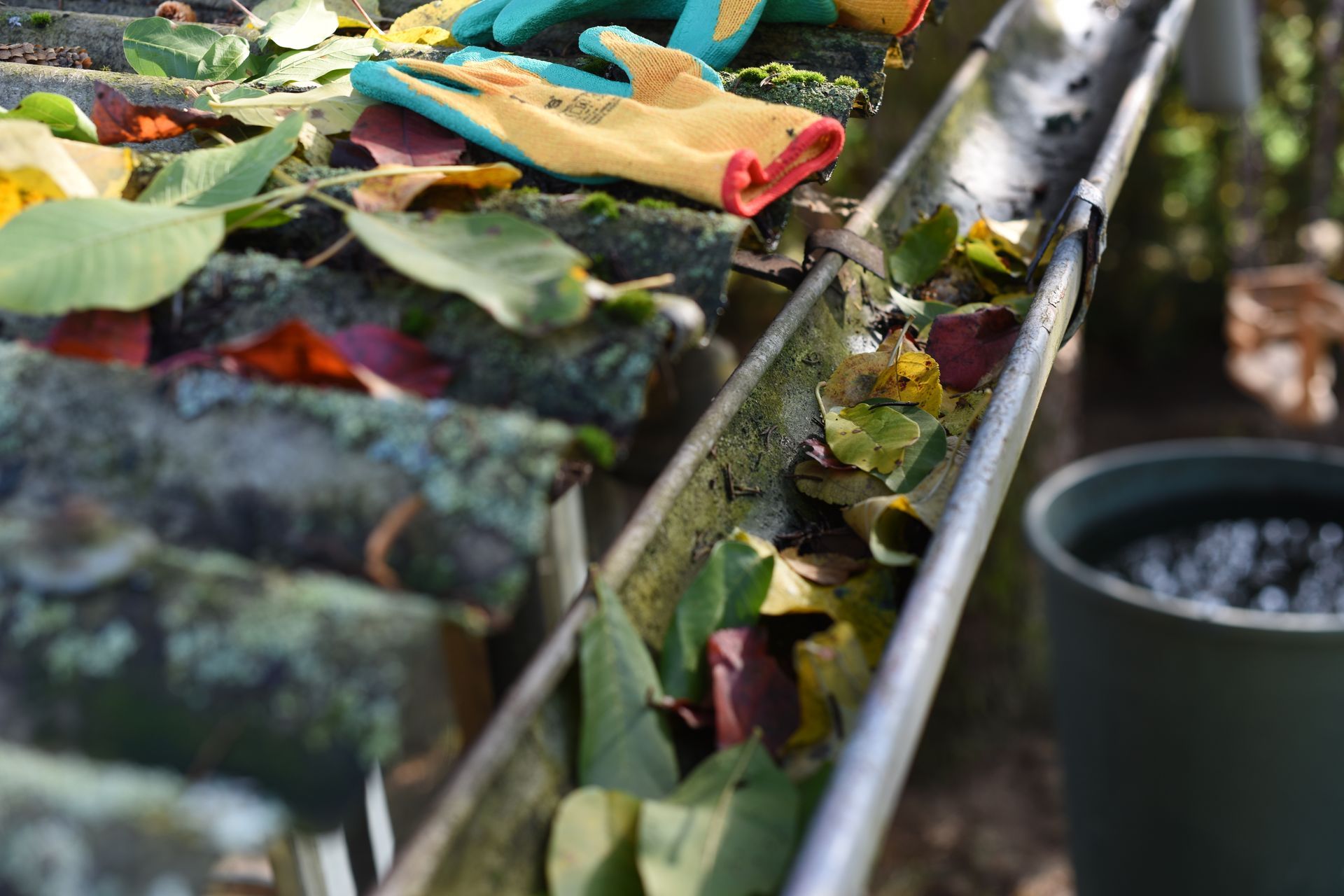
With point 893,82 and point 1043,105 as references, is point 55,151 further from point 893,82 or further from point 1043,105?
point 893,82

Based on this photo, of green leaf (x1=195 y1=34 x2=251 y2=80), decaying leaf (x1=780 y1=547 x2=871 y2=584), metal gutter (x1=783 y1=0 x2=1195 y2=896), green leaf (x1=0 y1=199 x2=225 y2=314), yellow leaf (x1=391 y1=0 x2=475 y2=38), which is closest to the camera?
metal gutter (x1=783 y1=0 x2=1195 y2=896)

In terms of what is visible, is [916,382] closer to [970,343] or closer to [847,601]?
[970,343]

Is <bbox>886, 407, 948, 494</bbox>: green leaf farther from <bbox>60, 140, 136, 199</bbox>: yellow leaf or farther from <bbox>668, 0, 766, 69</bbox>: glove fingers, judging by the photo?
<bbox>60, 140, 136, 199</bbox>: yellow leaf

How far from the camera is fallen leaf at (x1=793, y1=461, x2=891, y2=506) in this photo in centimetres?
98

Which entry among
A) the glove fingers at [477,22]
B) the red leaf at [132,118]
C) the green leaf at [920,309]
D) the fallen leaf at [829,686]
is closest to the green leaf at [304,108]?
the red leaf at [132,118]

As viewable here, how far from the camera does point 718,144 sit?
1036mm

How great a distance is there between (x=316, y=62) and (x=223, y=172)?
40 centimetres

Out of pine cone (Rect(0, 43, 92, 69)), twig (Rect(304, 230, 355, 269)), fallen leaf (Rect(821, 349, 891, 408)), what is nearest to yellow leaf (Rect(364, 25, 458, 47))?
pine cone (Rect(0, 43, 92, 69))

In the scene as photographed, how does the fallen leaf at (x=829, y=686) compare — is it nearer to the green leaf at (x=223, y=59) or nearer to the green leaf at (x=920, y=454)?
the green leaf at (x=920, y=454)

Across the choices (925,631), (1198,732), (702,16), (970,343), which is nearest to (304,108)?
(702,16)

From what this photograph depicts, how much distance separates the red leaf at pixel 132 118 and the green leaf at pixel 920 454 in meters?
0.78

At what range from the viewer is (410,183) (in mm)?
972

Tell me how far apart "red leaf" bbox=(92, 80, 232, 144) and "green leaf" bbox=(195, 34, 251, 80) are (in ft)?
0.82

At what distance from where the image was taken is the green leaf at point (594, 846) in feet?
2.30
